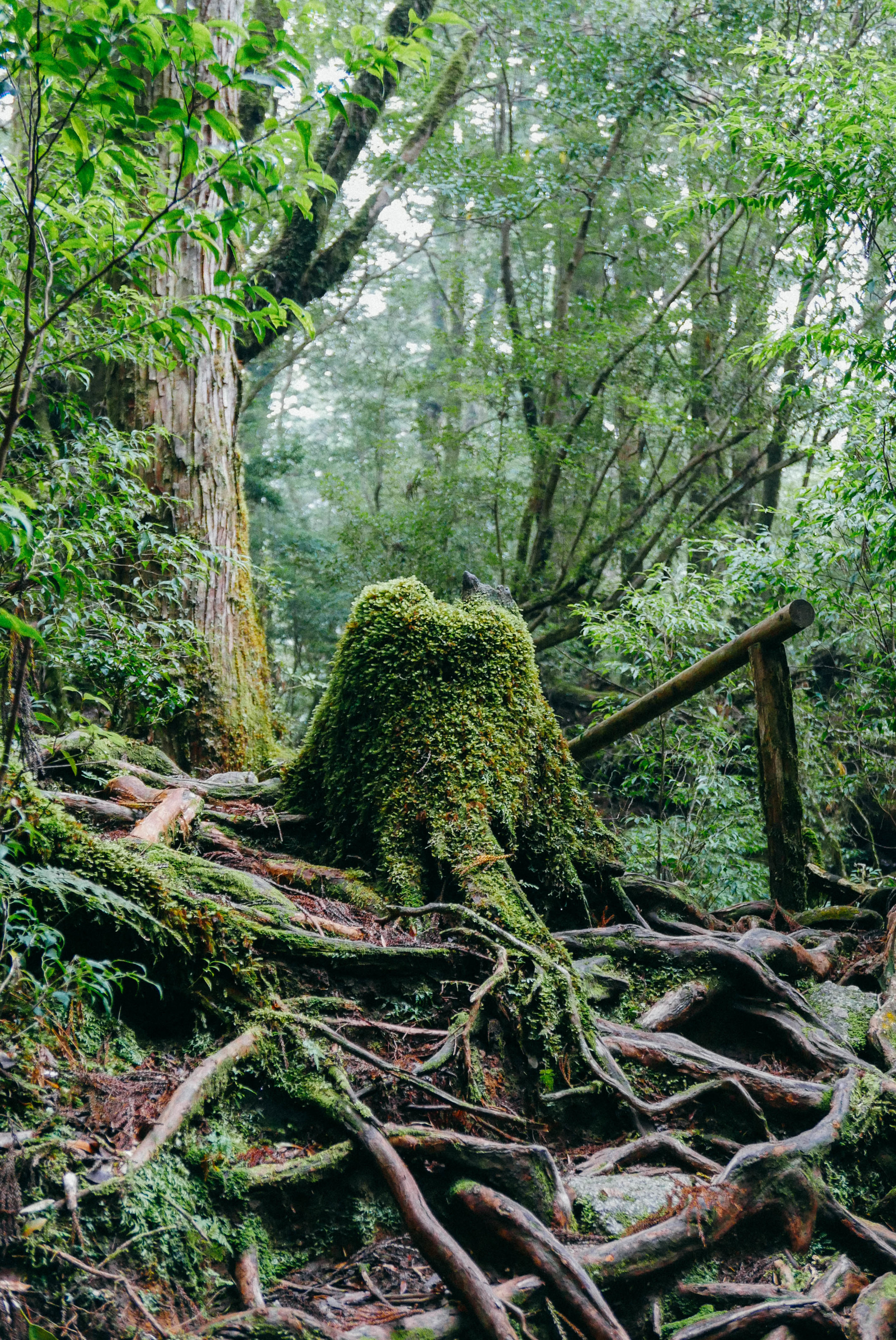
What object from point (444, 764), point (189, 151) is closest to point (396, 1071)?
point (444, 764)

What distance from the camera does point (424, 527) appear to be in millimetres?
14180

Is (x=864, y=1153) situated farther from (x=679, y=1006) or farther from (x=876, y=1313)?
(x=679, y=1006)

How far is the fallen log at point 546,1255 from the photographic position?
2.11 metres

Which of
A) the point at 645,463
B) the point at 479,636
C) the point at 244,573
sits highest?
the point at 645,463

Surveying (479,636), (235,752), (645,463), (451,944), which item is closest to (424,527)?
(645,463)

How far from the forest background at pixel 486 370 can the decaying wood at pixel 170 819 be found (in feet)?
2.11

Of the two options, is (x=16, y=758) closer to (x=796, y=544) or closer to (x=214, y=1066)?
(x=214, y=1066)

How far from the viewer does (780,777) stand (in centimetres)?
552

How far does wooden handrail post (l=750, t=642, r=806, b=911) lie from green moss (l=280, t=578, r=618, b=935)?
1.53m

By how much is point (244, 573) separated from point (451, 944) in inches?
170

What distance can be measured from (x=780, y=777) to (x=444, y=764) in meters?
2.74

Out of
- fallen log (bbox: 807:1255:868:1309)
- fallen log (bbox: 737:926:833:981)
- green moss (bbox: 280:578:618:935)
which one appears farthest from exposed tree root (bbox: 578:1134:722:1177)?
fallen log (bbox: 737:926:833:981)

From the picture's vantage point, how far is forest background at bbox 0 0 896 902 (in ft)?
9.45

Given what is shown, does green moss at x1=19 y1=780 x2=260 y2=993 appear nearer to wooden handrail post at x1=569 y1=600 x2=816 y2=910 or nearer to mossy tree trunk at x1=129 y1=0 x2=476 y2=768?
mossy tree trunk at x1=129 y1=0 x2=476 y2=768
